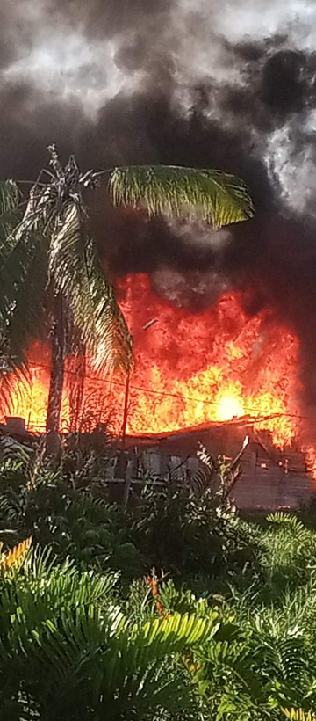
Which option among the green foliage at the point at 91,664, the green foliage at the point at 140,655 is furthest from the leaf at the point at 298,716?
the green foliage at the point at 91,664

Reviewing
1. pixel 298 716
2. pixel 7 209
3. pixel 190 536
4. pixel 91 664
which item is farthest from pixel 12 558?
pixel 7 209

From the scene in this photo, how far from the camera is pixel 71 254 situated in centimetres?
998

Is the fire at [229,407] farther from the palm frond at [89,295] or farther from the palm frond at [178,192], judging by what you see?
the palm frond at [89,295]

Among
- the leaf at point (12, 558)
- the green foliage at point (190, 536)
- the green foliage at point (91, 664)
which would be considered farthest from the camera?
the green foliage at point (190, 536)

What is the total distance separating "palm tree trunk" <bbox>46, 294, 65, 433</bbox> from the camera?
10.5 metres

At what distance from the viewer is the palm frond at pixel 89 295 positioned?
9.73 metres

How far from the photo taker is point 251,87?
920 inches

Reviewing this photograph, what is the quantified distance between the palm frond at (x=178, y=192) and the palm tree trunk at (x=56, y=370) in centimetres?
169

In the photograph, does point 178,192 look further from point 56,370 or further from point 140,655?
point 140,655

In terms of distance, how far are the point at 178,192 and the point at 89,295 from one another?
1875mm

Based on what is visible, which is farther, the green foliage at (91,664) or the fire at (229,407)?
the fire at (229,407)

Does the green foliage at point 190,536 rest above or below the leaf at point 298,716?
above

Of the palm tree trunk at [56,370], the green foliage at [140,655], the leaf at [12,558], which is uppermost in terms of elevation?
the palm tree trunk at [56,370]

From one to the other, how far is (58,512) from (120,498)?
2301mm
